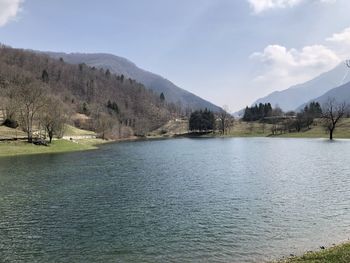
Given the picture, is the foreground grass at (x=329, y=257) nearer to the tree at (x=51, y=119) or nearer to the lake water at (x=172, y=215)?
the lake water at (x=172, y=215)

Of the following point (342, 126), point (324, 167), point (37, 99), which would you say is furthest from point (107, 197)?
point (342, 126)

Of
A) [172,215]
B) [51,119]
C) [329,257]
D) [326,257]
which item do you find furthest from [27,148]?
[329,257]

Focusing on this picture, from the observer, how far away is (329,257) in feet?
71.1

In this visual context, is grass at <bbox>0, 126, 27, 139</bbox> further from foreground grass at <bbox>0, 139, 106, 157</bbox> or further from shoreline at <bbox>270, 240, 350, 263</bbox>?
shoreline at <bbox>270, 240, 350, 263</bbox>

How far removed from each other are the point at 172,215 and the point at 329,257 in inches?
663

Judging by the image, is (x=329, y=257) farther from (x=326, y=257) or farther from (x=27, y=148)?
(x=27, y=148)

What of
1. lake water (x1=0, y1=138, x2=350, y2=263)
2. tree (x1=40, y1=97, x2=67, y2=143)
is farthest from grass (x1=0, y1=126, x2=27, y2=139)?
lake water (x1=0, y1=138, x2=350, y2=263)

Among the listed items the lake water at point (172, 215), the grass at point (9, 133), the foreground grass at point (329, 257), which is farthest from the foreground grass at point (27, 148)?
the foreground grass at point (329, 257)

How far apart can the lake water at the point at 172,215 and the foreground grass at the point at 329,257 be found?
8.43ft

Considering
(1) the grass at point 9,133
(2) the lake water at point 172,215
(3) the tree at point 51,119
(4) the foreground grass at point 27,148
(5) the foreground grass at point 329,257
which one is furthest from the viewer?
(3) the tree at point 51,119

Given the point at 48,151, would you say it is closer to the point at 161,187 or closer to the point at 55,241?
the point at 161,187

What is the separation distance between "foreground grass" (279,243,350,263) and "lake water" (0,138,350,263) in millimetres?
2569

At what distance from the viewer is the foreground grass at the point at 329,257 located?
69.1ft

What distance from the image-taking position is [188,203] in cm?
4119
